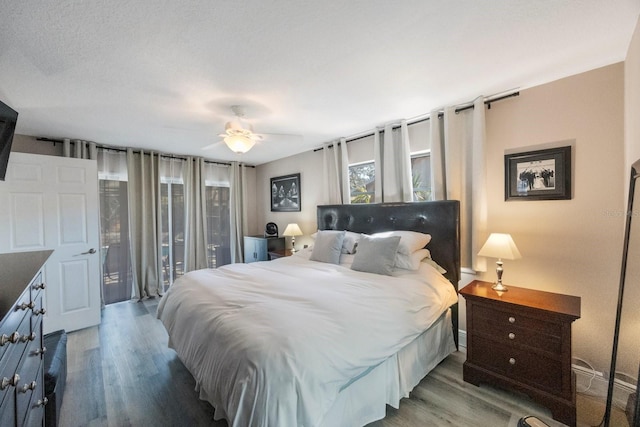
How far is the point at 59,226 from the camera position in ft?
10.7

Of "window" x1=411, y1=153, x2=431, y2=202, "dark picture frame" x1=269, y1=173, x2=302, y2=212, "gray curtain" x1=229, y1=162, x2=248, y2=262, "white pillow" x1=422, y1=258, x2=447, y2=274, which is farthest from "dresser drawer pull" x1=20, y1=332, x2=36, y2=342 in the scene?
"gray curtain" x1=229, y1=162, x2=248, y2=262

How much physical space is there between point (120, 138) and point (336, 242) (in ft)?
10.7

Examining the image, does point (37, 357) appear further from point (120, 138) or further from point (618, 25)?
point (618, 25)

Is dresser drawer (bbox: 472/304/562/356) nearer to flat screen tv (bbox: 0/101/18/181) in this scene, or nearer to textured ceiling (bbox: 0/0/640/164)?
textured ceiling (bbox: 0/0/640/164)

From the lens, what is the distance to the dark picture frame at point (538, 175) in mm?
2234

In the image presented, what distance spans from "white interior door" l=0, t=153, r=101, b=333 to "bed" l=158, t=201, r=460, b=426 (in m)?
1.78

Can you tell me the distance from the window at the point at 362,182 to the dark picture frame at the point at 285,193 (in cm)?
120

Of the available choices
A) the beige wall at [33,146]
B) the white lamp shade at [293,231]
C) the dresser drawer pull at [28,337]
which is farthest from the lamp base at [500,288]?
the beige wall at [33,146]

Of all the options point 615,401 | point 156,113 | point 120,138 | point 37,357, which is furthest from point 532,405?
point 120,138

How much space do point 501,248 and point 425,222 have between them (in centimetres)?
80

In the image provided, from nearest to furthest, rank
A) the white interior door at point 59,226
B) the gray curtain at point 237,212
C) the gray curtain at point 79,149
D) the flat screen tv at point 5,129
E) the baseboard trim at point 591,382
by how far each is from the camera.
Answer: the flat screen tv at point 5,129 → the baseboard trim at point 591,382 → the white interior door at point 59,226 → the gray curtain at point 79,149 → the gray curtain at point 237,212

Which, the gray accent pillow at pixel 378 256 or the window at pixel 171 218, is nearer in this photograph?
the gray accent pillow at pixel 378 256

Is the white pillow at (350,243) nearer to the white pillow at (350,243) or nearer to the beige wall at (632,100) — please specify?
the white pillow at (350,243)

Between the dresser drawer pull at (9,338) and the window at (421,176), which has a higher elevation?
the window at (421,176)
